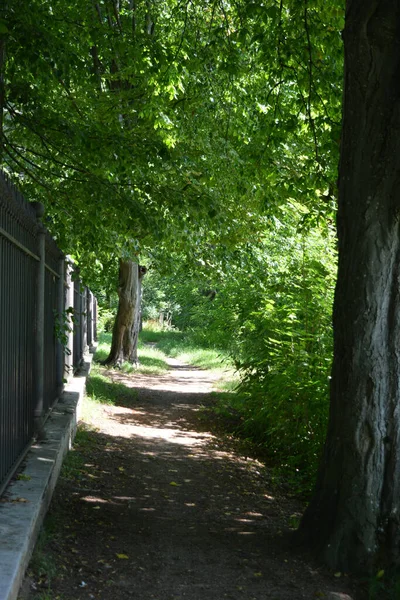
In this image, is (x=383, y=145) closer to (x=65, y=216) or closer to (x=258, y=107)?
(x=65, y=216)

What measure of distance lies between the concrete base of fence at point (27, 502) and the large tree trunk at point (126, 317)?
12508mm

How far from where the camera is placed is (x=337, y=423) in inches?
188

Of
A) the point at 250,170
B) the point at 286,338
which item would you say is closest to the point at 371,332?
the point at 286,338

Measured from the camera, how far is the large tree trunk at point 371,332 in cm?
458

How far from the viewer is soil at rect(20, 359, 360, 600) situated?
4.32m

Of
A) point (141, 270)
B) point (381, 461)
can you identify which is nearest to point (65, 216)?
point (381, 461)

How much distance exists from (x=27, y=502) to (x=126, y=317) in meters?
15.8

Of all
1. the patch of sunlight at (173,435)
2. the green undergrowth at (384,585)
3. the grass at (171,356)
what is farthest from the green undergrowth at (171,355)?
the green undergrowth at (384,585)

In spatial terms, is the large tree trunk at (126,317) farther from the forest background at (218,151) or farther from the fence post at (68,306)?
Result: the fence post at (68,306)

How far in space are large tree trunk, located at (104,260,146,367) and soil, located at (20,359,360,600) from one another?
10357 mm

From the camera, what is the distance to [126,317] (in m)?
20.4

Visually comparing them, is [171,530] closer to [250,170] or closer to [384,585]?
[384,585]

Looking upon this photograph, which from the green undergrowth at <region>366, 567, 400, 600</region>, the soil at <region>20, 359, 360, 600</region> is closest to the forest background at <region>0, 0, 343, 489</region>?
the soil at <region>20, 359, 360, 600</region>

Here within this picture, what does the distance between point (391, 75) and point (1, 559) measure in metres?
3.87
